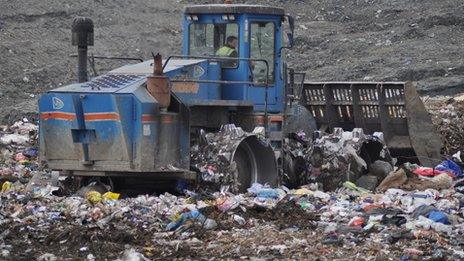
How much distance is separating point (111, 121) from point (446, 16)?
19714 mm

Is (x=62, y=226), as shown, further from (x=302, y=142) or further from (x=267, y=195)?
(x=302, y=142)

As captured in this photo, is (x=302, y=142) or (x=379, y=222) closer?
(x=379, y=222)

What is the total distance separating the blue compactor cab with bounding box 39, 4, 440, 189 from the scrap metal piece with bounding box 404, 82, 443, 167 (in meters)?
0.28

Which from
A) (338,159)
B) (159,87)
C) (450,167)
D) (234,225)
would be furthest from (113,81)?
(450,167)

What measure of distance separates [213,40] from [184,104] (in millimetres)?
1743

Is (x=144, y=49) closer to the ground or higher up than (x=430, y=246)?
higher up

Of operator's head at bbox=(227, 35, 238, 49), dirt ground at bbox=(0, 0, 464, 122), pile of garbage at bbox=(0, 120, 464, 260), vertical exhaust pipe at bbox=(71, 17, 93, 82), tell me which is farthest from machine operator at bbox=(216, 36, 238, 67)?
dirt ground at bbox=(0, 0, 464, 122)

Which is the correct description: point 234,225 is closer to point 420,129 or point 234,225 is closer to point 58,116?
point 58,116

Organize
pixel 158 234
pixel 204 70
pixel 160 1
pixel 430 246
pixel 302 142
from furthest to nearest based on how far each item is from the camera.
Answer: pixel 160 1 → pixel 302 142 → pixel 204 70 → pixel 158 234 → pixel 430 246

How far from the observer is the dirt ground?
83.0ft

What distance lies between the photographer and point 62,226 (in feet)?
35.6

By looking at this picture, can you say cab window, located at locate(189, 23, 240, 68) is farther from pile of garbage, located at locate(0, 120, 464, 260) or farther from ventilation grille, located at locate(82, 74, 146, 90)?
ventilation grille, located at locate(82, 74, 146, 90)

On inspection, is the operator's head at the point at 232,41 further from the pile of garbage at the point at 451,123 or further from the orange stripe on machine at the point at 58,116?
the pile of garbage at the point at 451,123

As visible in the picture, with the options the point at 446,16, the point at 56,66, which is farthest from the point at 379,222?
the point at 446,16
